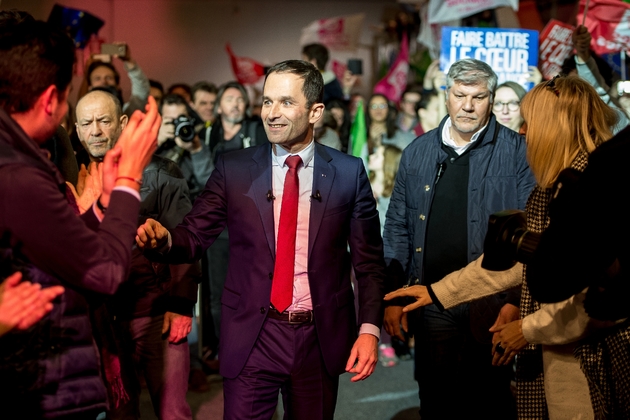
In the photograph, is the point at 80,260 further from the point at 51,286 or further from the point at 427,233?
the point at 427,233

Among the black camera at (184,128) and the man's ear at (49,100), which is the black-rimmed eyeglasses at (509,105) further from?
the man's ear at (49,100)

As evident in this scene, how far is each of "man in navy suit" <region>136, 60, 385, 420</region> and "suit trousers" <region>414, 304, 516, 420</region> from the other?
655 millimetres

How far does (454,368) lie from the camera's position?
3.57 m

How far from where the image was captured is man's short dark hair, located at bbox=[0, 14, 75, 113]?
77.8 inches

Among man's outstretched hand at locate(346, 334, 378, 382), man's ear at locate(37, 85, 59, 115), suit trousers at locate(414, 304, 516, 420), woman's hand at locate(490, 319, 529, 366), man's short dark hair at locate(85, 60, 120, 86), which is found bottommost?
suit trousers at locate(414, 304, 516, 420)

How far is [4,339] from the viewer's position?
202 cm

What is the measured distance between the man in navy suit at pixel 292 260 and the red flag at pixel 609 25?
4163 millimetres

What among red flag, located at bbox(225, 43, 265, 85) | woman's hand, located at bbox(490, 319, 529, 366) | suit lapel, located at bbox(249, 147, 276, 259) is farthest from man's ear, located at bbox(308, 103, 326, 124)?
red flag, located at bbox(225, 43, 265, 85)

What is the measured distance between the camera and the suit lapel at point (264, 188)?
9.52ft

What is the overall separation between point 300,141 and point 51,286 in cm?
133

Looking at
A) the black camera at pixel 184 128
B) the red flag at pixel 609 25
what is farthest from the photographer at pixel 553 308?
the red flag at pixel 609 25

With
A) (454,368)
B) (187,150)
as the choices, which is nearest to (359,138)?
(187,150)

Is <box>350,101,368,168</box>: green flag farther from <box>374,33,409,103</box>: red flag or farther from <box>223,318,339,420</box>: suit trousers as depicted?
<box>223,318,339,420</box>: suit trousers

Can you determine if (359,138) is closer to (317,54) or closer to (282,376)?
(317,54)
